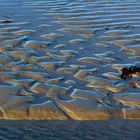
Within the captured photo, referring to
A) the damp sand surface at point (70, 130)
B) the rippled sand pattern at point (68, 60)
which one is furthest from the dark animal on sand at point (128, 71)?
the damp sand surface at point (70, 130)

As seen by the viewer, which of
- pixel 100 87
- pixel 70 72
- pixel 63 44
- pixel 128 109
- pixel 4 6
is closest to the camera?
pixel 128 109

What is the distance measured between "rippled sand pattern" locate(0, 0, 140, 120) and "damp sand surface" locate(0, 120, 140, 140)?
4.3 inches

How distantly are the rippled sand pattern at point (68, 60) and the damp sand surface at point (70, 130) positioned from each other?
110 mm

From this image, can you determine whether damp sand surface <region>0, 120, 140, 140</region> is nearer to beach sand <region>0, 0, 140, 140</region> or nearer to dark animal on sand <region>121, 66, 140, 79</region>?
beach sand <region>0, 0, 140, 140</region>

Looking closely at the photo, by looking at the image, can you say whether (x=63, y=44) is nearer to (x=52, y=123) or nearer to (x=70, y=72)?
(x=70, y=72)

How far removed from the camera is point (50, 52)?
198 inches

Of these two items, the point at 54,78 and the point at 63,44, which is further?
the point at 63,44

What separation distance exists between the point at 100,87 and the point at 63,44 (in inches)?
56.5

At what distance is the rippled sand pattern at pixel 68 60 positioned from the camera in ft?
11.7

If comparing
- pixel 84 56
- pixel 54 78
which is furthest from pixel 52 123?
pixel 84 56

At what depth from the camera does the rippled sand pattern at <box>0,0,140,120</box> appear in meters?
3.55

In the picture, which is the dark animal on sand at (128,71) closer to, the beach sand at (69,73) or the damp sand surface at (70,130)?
the beach sand at (69,73)

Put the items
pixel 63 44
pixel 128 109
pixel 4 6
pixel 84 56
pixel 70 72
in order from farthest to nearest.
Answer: pixel 4 6 < pixel 63 44 < pixel 84 56 < pixel 70 72 < pixel 128 109

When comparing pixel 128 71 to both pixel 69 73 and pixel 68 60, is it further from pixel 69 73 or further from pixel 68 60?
pixel 68 60
